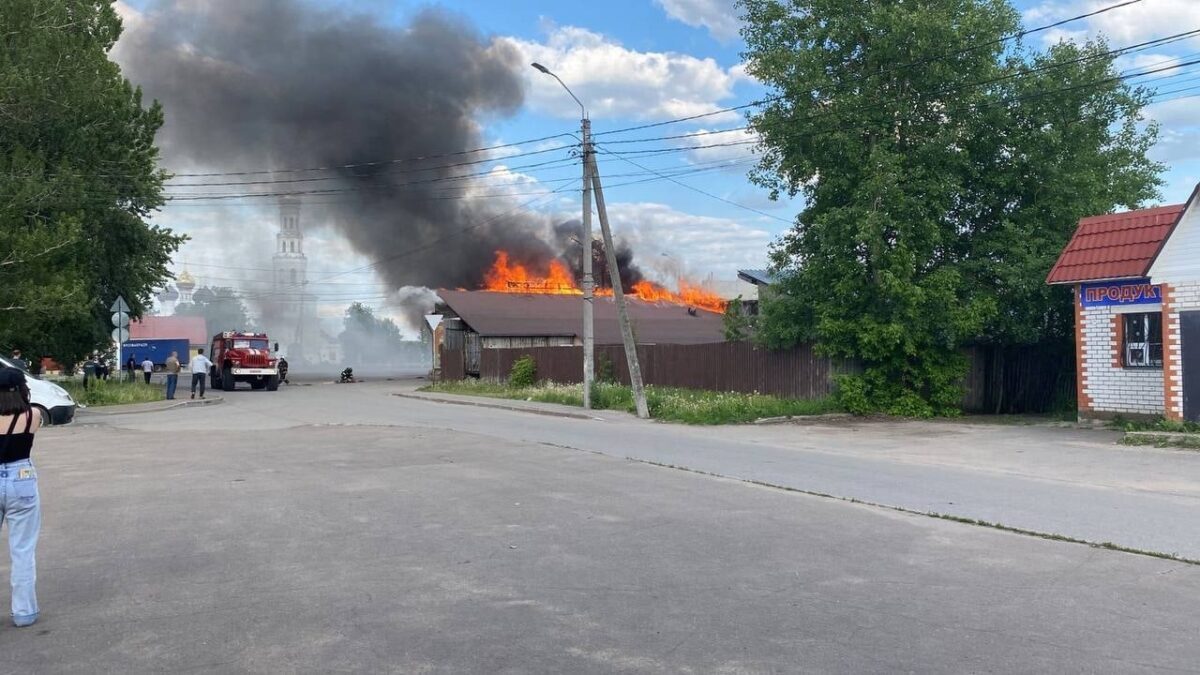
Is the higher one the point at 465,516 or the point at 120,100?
the point at 120,100

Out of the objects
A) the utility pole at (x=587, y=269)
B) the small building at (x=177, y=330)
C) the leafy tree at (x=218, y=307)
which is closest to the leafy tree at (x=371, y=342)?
the leafy tree at (x=218, y=307)

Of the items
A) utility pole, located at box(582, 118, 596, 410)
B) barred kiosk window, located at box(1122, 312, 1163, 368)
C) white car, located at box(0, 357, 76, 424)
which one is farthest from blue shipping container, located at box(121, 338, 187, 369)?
barred kiosk window, located at box(1122, 312, 1163, 368)

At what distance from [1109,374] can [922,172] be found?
5815 mm

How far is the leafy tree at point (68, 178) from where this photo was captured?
73.7 feet

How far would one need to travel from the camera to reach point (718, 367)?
2494 cm

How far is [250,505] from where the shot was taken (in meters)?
8.79

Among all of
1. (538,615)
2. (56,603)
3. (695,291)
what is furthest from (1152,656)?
(695,291)

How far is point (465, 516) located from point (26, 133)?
24.1 m

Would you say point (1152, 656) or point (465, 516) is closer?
point (1152, 656)

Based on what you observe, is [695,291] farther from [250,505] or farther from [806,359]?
[250,505]

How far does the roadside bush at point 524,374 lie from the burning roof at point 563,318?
679cm

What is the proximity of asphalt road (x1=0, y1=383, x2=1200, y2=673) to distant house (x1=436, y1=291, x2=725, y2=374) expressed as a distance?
29.4 meters

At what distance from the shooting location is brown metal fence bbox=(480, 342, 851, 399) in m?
22.3

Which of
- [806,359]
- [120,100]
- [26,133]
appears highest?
[120,100]
